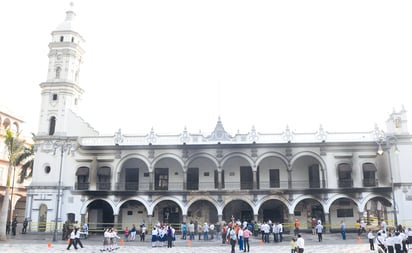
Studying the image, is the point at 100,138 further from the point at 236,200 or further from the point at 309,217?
the point at 309,217

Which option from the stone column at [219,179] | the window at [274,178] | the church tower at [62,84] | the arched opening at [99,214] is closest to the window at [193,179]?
the stone column at [219,179]

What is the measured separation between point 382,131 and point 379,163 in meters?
2.97

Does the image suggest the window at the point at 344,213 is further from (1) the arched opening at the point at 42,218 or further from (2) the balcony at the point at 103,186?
(1) the arched opening at the point at 42,218

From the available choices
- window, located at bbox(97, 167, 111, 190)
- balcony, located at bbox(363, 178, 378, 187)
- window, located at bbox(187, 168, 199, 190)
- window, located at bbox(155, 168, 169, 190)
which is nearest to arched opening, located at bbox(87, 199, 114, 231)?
window, located at bbox(97, 167, 111, 190)

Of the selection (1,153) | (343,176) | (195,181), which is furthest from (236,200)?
(1,153)

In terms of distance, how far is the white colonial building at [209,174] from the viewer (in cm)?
3025

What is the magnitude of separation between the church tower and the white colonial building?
12 cm

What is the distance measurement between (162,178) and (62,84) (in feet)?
45.3

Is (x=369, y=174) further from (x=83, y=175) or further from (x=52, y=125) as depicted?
(x=52, y=125)

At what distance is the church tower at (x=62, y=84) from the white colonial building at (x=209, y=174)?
12 cm

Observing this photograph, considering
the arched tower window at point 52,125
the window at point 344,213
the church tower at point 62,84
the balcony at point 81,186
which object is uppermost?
the church tower at point 62,84

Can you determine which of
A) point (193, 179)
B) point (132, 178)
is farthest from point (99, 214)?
point (193, 179)

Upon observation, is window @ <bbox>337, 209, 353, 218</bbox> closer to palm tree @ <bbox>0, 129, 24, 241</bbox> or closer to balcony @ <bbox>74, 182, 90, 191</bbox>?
balcony @ <bbox>74, 182, 90, 191</bbox>

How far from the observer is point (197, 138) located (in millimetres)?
32156
